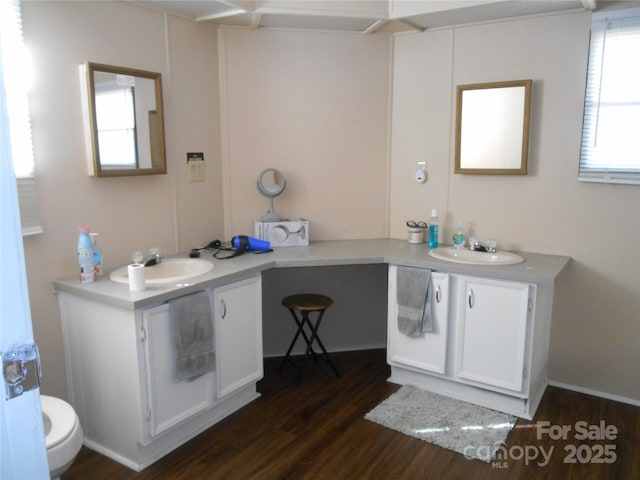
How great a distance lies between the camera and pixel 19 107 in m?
2.23

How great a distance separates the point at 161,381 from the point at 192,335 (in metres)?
0.25

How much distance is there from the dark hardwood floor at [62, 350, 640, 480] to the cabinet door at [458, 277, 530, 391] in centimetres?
29

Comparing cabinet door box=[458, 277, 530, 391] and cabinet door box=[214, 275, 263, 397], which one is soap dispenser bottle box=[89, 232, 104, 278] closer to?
cabinet door box=[214, 275, 263, 397]

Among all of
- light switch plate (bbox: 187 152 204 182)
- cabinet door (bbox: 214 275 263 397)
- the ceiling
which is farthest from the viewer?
light switch plate (bbox: 187 152 204 182)

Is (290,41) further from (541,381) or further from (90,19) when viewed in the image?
(541,381)

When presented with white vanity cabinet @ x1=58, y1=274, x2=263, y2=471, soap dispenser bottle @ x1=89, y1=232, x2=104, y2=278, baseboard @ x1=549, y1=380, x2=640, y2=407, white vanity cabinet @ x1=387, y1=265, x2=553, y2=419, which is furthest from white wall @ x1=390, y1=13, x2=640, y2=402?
soap dispenser bottle @ x1=89, y1=232, x2=104, y2=278

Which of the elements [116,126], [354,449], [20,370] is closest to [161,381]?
[354,449]

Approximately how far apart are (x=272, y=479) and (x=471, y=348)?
1.31m

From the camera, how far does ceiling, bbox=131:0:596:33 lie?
2.77 meters

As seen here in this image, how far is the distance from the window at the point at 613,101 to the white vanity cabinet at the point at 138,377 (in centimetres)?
211

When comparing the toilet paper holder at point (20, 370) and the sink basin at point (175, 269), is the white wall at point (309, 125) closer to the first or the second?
the sink basin at point (175, 269)

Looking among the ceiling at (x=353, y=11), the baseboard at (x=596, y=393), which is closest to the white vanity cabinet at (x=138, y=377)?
the ceiling at (x=353, y=11)

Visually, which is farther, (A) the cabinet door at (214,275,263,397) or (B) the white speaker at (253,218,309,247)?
(B) the white speaker at (253,218,309,247)

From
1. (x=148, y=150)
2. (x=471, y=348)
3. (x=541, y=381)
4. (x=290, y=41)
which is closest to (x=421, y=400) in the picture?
(x=471, y=348)
